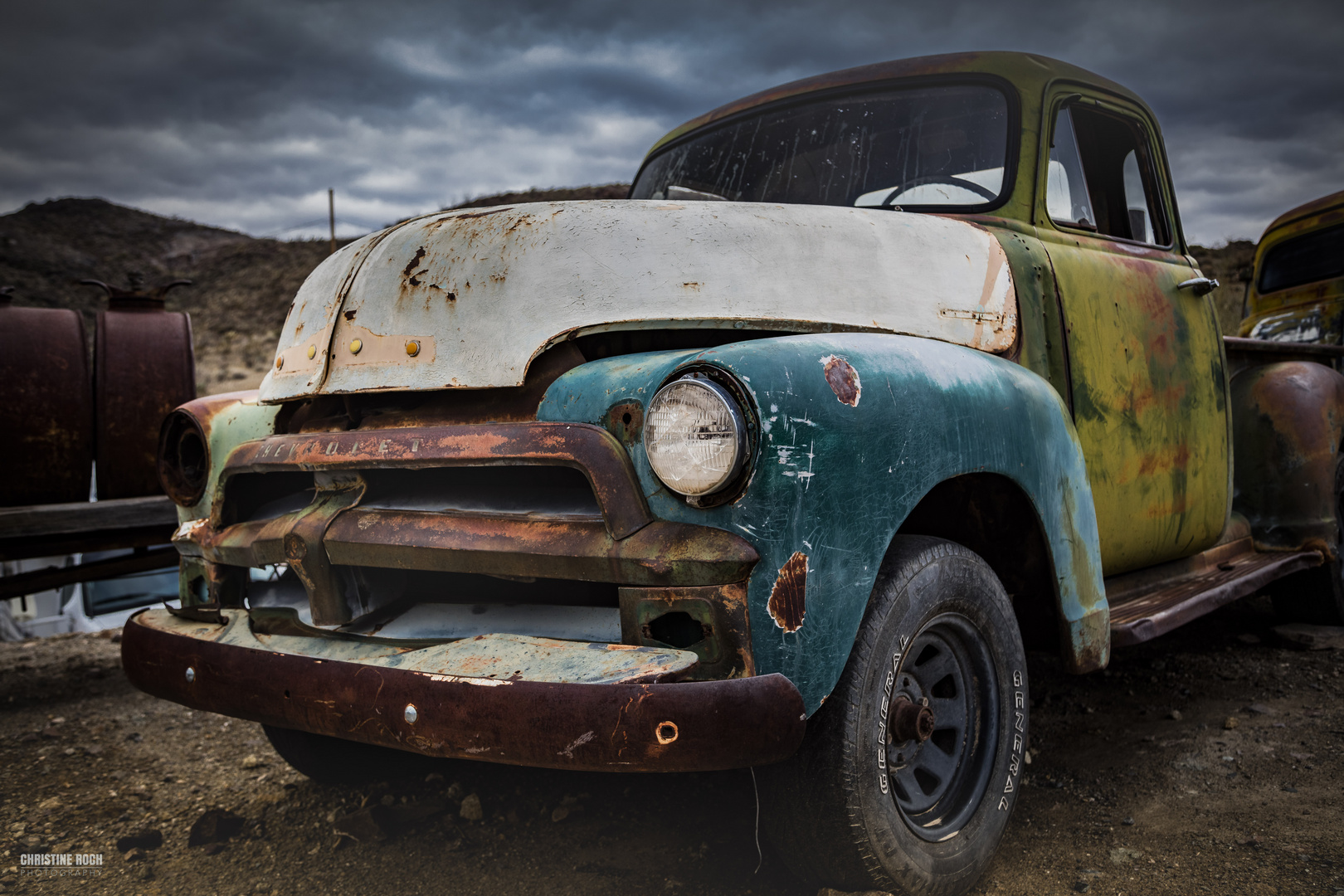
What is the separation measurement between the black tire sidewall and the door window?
1270 mm

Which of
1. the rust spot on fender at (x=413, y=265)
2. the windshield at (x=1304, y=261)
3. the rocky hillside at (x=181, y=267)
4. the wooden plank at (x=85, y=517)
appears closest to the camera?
the rust spot on fender at (x=413, y=265)

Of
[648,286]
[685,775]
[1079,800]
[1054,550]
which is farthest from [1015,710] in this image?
[648,286]

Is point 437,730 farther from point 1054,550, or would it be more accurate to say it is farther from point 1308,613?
point 1308,613

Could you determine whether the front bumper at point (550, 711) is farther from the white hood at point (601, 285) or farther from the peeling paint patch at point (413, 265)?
the peeling paint patch at point (413, 265)

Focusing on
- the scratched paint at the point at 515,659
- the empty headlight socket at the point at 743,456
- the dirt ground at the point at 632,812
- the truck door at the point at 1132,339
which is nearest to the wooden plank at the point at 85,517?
the dirt ground at the point at 632,812

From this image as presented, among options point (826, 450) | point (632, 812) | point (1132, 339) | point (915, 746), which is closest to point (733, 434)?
point (826, 450)

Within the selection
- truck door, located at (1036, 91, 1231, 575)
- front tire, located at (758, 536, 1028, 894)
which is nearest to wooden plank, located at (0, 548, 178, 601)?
front tire, located at (758, 536, 1028, 894)

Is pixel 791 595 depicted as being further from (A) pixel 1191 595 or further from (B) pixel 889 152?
(A) pixel 1191 595

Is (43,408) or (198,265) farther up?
(198,265)

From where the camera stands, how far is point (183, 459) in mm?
2455

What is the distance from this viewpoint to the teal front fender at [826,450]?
4.73 feet

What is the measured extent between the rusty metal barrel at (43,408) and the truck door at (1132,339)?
3.49 metres

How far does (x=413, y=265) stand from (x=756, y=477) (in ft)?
3.24

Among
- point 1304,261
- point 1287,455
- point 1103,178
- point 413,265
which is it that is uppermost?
point 1304,261
